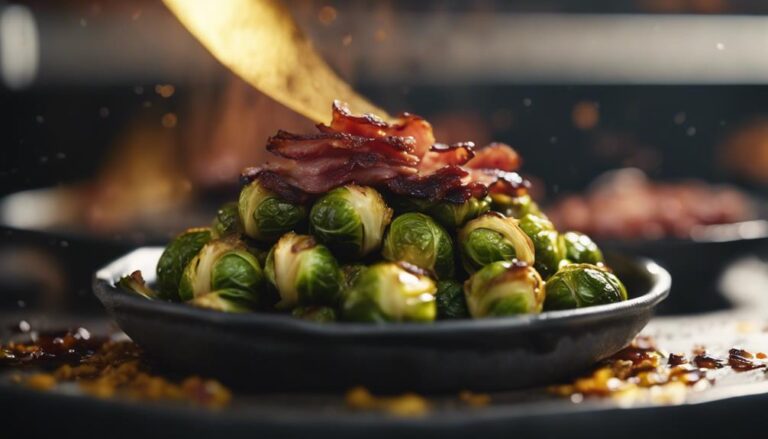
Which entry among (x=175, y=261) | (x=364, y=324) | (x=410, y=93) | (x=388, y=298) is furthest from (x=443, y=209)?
(x=410, y=93)

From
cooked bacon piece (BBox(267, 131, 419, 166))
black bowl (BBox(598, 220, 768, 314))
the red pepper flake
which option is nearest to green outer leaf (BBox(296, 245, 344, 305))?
cooked bacon piece (BBox(267, 131, 419, 166))

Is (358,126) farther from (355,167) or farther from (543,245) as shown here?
(543,245)

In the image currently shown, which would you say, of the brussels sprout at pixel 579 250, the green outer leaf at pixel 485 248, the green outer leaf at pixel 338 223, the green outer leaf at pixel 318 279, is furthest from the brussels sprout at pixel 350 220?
the brussels sprout at pixel 579 250

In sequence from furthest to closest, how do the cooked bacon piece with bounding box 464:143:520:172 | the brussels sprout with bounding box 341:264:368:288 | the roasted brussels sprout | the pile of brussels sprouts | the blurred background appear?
the blurred background < the cooked bacon piece with bounding box 464:143:520:172 < the roasted brussels sprout < the brussels sprout with bounding box 341:264:368:288 < the pile of brussels sprouts

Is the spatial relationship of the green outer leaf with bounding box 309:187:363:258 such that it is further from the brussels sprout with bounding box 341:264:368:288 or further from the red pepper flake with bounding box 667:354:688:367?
the red pepper flake with bounding box 667:354:688:367

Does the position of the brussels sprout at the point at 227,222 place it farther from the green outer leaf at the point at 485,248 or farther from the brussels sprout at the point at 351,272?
the green outer leaf at the point at 485,248

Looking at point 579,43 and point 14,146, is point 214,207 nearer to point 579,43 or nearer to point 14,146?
point 14,146

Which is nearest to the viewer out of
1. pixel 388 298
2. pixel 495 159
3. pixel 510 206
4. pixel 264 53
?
pixel 388 298
